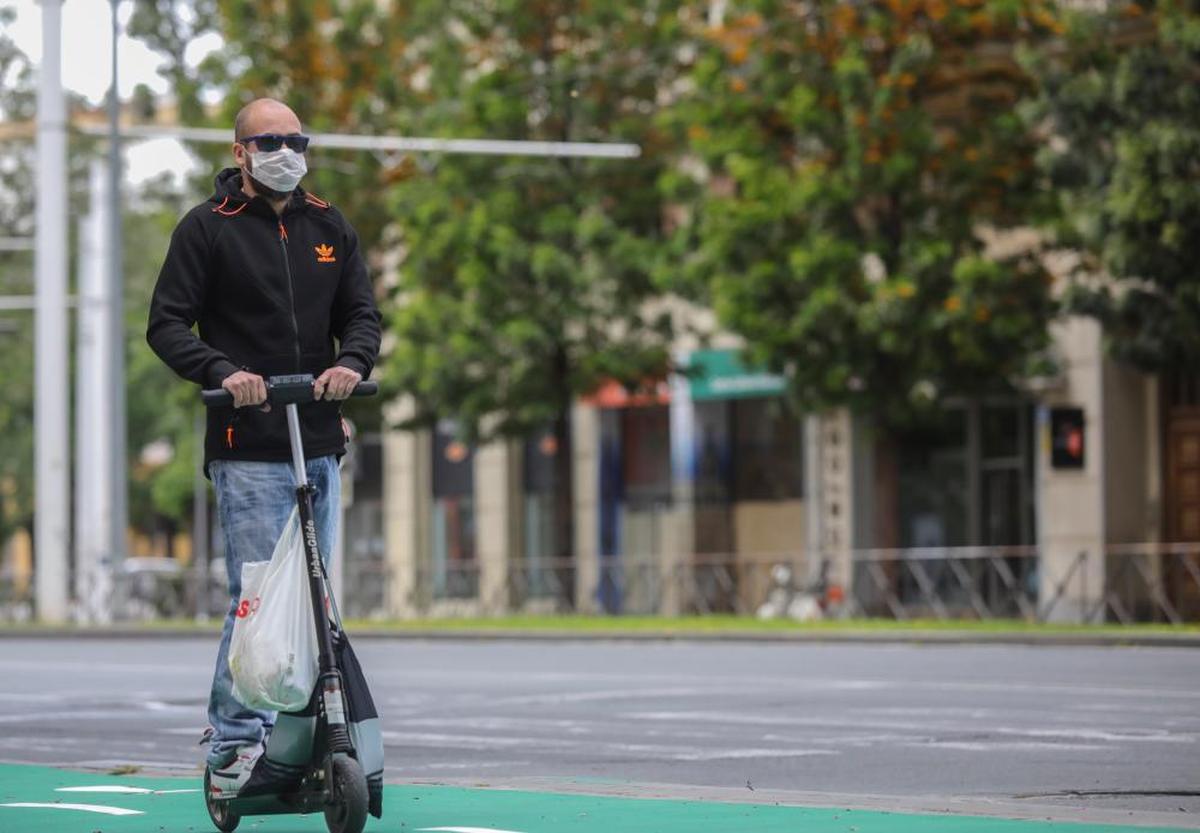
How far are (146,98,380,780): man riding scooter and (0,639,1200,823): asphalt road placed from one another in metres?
2.19

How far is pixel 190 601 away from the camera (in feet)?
130

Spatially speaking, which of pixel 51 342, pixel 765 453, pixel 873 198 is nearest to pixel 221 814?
pixel 873 198

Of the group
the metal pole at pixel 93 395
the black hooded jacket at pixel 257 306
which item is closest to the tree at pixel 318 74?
the metal pole at pixel 93 395

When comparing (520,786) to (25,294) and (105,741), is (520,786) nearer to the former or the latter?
(105,741)

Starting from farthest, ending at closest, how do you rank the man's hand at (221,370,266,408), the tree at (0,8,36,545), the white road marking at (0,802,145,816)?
the tree at (0,8,36,545) → the white road marking at (0,802,145,816) → the man's hand at (221,370,266,408)

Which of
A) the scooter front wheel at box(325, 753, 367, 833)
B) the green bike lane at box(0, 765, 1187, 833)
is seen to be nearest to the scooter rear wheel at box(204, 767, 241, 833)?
the green bike lane at box(0, 765, 1187, 833)

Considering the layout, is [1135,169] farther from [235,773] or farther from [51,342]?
[235,773]

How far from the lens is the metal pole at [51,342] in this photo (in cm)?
3775

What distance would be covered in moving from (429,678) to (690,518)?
2079 centimetres

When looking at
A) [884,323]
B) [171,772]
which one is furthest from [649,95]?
[171,772]

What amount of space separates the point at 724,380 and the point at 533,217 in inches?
184

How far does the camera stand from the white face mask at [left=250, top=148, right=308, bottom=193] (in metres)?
7.37

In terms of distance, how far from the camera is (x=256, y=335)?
7.43 meters

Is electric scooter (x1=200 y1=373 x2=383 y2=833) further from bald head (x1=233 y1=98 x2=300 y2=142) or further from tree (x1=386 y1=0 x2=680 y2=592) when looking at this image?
tree (x1=386 y1=0 x2=680 y2=592)
